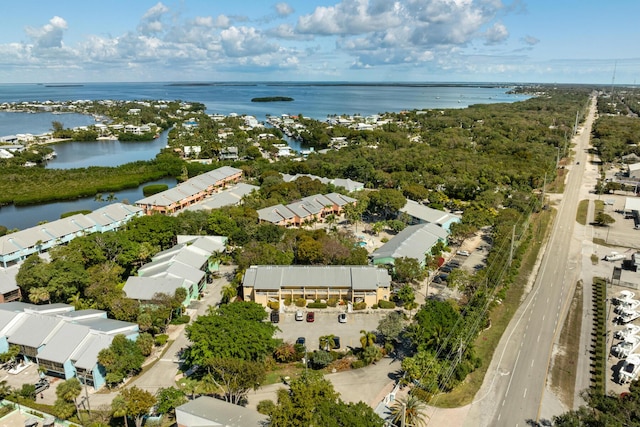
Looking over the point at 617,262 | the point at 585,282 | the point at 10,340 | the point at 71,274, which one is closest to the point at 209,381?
the point at 10,340

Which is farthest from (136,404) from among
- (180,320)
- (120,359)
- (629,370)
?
(629,370)

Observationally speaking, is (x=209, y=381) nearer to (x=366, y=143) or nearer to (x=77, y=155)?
(x=366, y=143)

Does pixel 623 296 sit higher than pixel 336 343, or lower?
higher

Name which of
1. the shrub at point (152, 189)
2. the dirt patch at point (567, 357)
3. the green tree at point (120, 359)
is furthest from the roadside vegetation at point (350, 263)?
the shrub at point (152, 189)

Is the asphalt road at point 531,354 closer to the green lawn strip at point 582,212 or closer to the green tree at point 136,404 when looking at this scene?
the green lawn strip at point 582,212

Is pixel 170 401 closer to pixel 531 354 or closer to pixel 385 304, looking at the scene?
pixel 385 304

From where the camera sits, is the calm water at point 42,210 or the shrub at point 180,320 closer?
the shrub at point 180,320
